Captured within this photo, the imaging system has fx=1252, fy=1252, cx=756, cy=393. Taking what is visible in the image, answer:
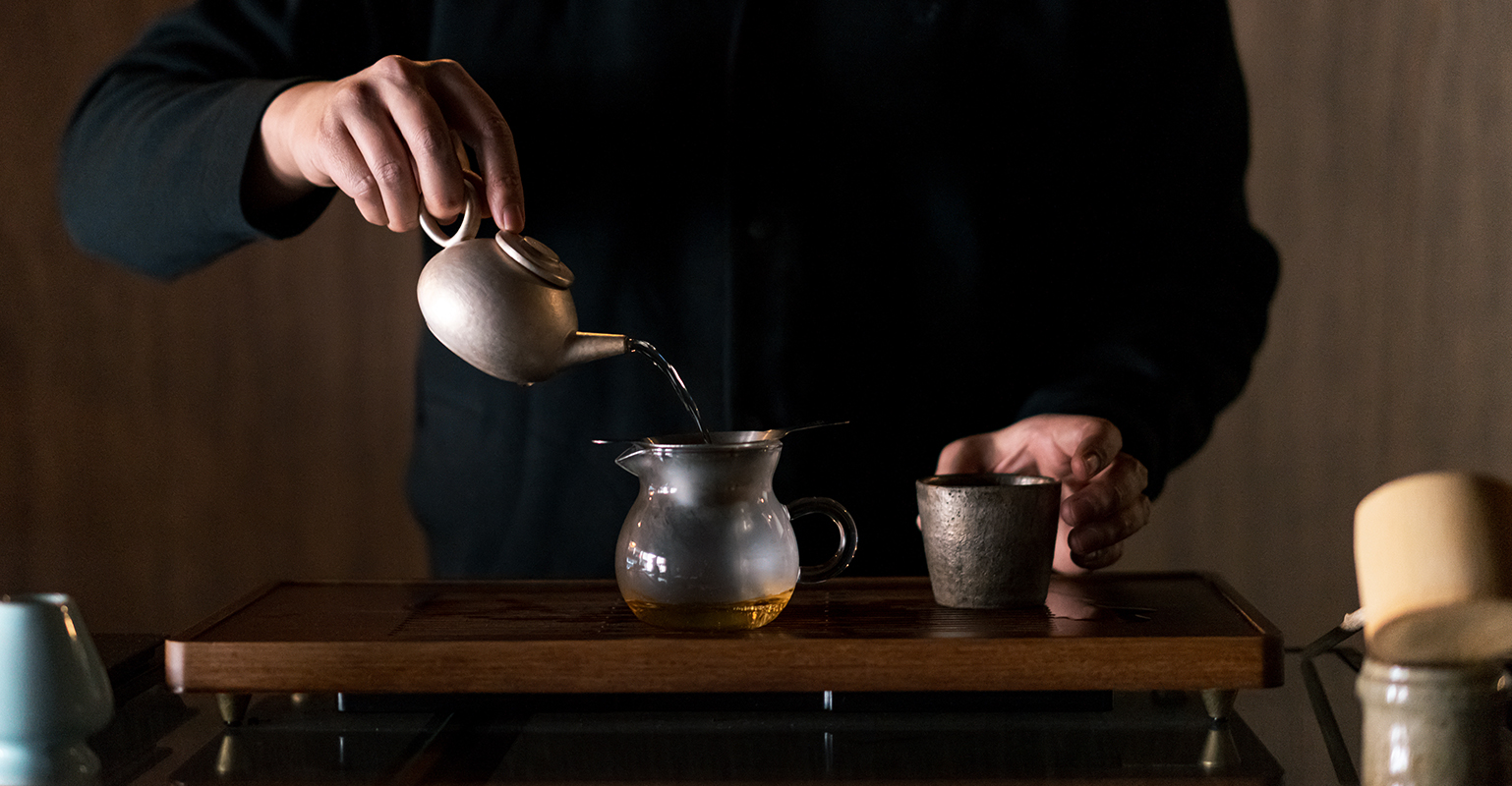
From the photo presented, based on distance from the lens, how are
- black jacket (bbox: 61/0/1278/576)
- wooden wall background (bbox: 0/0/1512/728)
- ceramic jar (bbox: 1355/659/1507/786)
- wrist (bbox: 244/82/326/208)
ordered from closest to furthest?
ceramic jar (bbox: 1355/659/1507/786)
wrist (bbox: 244/82/326/208)
black jacket (bbox: 61/0/1278/576)
wooden wall background (bbox: 0/0/1512/728)

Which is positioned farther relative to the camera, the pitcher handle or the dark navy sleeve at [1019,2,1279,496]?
the dark navy sleeve at [1019,2,1279,496]

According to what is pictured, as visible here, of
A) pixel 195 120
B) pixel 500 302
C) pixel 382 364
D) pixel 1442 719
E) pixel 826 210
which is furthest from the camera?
pixel 382 364

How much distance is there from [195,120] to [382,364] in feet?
2.64

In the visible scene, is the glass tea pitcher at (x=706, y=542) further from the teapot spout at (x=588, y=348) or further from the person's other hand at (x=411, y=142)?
the person's other hand at (x=411, y=142)

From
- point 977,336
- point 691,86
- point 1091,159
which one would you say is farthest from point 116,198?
point 1091,159

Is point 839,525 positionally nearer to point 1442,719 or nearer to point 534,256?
point 534,256

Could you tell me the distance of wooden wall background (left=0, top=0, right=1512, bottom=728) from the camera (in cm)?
164

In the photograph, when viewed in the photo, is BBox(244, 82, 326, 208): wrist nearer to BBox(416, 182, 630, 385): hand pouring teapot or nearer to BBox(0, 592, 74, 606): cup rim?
BBox(416, 182, 630, 385): hand pouring teapot

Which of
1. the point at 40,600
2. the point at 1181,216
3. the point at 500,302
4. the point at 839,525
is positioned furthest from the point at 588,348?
the point at 1181,216

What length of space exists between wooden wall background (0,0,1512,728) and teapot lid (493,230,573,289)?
105 cm

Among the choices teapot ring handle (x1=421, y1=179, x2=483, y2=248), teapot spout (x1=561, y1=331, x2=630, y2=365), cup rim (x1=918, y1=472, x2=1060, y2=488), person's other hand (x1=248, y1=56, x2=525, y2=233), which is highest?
person's other hand (x1=248, y1=56, x2=525, y2=233)

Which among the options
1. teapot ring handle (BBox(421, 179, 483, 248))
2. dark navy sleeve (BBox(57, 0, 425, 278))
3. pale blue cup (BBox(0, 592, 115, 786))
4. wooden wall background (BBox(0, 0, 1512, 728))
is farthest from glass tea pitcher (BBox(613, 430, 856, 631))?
wooden wall background (BBox(0, 0, 1512, 728))

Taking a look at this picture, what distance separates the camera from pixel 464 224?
29.0 inches

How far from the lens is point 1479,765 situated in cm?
51
